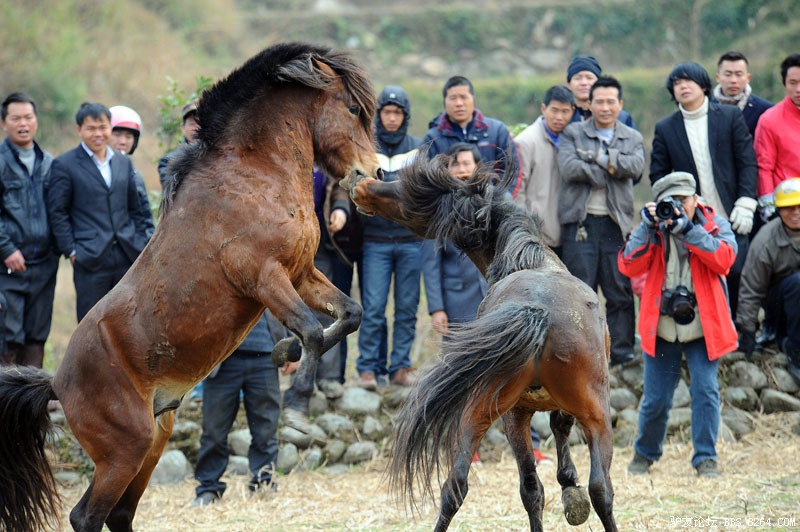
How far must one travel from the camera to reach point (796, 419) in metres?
7.36

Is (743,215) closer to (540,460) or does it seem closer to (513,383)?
(540,460)

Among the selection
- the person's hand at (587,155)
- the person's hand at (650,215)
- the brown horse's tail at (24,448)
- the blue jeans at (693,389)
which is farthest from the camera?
the person's hand at (587,155)

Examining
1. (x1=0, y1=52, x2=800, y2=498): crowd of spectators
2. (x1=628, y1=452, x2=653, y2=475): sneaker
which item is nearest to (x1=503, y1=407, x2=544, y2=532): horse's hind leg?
(x1=0, y1=52, x2=800, y2=498): crowd of spectators

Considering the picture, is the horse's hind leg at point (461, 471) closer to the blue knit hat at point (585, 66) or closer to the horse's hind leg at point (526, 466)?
the horse's hind leg at point (526, 466)

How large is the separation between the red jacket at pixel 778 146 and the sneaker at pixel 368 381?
12.5 ft

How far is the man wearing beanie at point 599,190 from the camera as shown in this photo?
6.88 meters

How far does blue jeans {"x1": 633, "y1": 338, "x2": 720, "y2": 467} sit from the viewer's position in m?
6.27

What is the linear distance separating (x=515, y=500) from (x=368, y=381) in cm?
186

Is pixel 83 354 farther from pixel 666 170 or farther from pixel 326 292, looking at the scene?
pixel 666 170

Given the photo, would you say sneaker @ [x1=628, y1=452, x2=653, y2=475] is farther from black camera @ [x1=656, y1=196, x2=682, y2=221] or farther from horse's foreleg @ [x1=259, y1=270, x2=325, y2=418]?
horse's foreleg @ [x1=259, y1=270, x2=325, y2=418]

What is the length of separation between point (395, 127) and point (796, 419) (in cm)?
448

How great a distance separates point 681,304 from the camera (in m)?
6.02

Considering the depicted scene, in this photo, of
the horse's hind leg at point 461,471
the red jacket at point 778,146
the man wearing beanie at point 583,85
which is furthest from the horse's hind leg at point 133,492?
the red jacket at point 778,146

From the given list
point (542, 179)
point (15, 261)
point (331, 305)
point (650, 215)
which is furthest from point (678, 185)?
point (15, 261)
